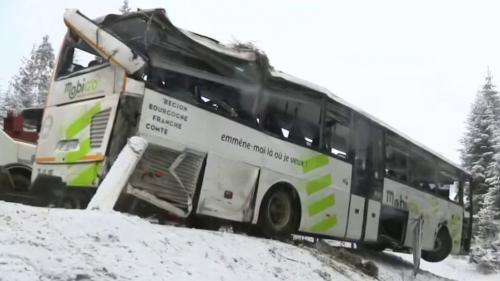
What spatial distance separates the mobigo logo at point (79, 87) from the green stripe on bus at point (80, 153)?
32.3 inches

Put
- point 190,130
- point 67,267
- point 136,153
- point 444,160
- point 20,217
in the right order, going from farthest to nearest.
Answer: point 444,160 → point 190,130 → point 136,153 → point 20,217 → point 67,267

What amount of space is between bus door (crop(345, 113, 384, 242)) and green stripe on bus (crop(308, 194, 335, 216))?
766 millimetres

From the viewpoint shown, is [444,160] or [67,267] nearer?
[67,267]

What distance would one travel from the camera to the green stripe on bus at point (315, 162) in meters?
9.86

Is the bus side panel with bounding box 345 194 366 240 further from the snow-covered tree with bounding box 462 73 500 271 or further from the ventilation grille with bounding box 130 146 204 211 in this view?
the snow-covered tree with bounding box 462 73 500 271

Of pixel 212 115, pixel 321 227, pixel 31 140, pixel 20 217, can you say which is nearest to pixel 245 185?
pixel 212 115

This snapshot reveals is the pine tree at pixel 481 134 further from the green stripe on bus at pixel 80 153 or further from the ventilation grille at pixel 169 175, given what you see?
the green stripe on bus at pixel 80 153

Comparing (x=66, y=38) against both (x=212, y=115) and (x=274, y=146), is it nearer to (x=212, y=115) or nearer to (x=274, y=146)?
(x=212, y=115)

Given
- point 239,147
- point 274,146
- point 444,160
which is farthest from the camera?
point 444,160

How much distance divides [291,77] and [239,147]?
1.95 meters

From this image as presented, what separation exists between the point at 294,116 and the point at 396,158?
3.79m

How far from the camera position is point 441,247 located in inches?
574

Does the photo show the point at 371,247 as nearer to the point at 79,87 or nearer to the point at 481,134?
the point at 79,87

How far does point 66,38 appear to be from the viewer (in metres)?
8.76
